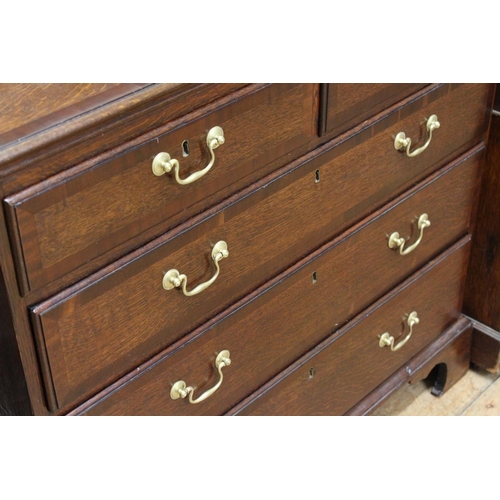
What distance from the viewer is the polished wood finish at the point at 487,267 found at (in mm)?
1549

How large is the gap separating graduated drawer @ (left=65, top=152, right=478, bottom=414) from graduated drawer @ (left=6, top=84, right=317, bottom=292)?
0.24ft

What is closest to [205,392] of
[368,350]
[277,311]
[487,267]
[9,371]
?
[277,311]

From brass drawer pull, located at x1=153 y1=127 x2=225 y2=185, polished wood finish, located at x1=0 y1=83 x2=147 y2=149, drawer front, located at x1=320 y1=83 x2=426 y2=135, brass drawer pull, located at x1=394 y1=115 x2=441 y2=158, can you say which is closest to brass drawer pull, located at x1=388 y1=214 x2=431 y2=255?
brass drawer pull, located at x1=394 y1=115 x2=441 y2=158

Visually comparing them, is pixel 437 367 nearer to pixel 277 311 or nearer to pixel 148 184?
pixel 277 311


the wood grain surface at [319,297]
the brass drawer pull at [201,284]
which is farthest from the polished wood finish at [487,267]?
the brass drawer pull at [201,284]

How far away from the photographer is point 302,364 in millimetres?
1384

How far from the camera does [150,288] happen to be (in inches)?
41.9

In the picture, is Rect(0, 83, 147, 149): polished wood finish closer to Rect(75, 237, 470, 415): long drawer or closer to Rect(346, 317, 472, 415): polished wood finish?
Rect(75, 237, 470, 415): long drawer

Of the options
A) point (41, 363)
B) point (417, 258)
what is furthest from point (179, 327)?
point (417, 258)

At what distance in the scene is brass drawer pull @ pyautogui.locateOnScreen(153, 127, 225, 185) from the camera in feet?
3.21

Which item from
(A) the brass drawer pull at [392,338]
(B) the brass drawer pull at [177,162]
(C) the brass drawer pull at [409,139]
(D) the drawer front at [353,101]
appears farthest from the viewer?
(A) the brass drawer pull at [392,338]

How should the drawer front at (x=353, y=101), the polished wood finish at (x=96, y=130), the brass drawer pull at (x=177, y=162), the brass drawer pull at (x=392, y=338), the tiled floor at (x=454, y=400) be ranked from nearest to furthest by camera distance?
1. the polished wood finish at (x=96, y=130)
2. the brass drawer pull at (x=177, y=162)
3. the drawer front at (x=353, y=101)
4. the brass drawer pull at (x=392, y=338)
5. the tiled floor at (x=454, y=400)

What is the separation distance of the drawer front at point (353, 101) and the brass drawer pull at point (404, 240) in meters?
0.24

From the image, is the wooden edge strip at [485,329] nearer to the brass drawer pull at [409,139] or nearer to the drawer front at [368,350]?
the drawer front at [368,350]
